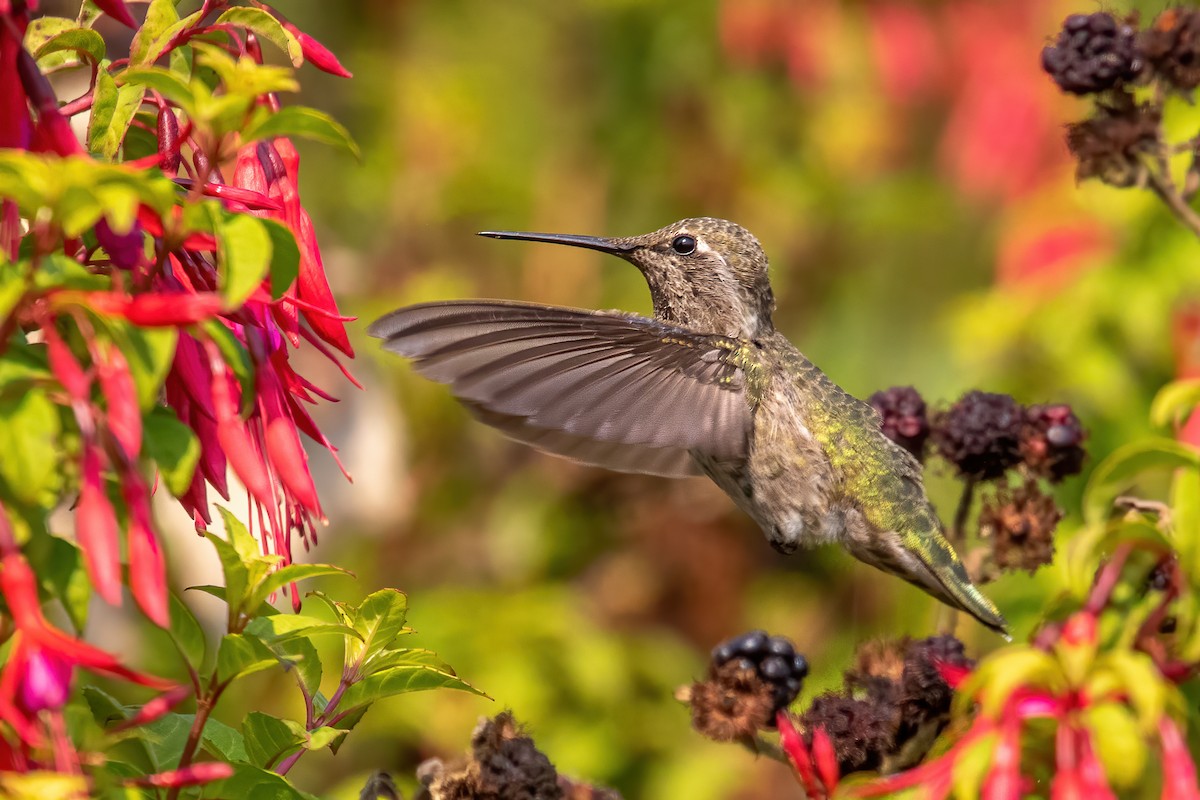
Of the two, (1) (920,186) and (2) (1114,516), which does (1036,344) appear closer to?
(1) (920,186)

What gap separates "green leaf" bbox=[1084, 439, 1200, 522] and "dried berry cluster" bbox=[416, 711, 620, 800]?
61cm

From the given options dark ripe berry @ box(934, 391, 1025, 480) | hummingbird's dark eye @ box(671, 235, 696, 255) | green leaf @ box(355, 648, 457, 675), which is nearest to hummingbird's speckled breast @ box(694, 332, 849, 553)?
hummingbird's dark eye @ box(671, 235, 696, 255)

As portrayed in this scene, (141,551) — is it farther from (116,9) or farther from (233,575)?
(116,9)

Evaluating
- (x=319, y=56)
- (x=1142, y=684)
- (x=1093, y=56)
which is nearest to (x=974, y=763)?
(x=1142, y=684)

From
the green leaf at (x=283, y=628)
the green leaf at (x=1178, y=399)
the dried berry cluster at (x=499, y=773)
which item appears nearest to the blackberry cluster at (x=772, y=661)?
the dried berry cluster at (x=499, y=773)

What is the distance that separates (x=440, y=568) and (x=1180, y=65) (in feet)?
8.18

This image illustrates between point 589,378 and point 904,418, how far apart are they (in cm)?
44

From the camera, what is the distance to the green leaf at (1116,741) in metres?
A: 1.16

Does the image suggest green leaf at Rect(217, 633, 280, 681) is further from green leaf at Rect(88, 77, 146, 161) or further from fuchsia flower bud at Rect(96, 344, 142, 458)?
green leaf at Rect(88, 77, 146, 161)

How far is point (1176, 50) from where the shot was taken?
209cm

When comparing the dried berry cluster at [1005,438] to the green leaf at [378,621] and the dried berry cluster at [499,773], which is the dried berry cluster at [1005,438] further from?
the green leaf at [378,621]

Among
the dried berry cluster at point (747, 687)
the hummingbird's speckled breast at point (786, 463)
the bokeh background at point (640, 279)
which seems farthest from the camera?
the bokeh background at point (640, 279)

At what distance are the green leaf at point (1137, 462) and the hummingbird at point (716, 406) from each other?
71cm

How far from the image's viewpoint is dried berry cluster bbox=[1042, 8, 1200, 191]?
2.09 m
